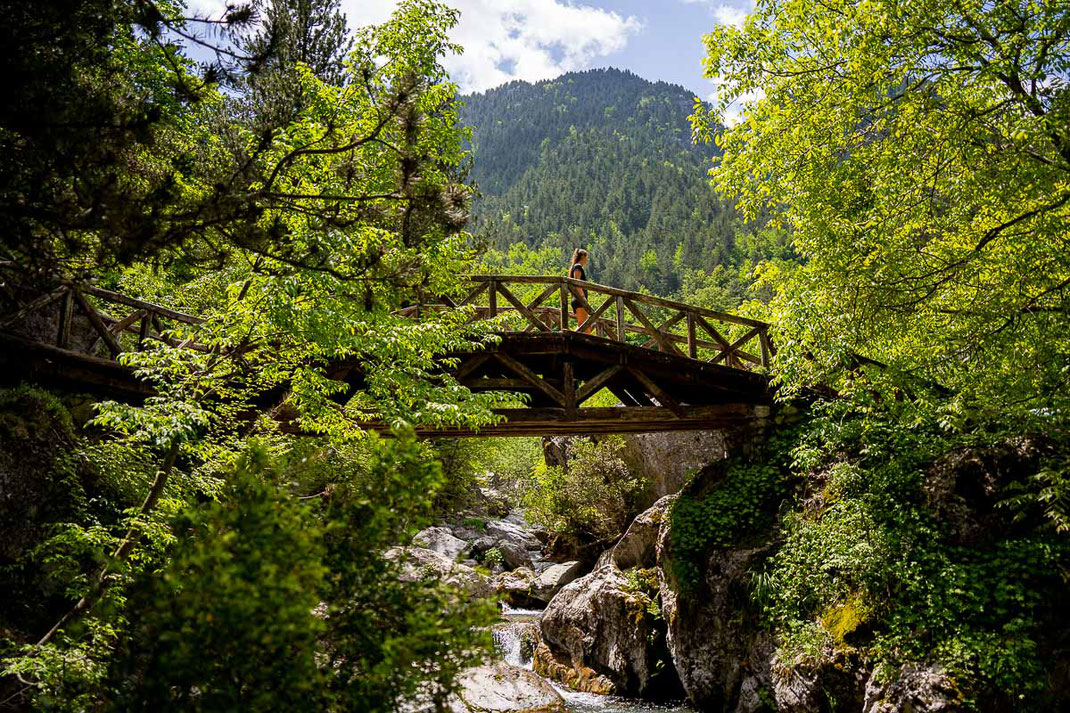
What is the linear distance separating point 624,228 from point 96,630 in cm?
11100

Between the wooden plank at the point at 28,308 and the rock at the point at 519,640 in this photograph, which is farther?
the rock at the point at 519,640

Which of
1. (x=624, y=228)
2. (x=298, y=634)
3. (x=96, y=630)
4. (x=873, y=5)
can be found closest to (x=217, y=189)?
(x=298, y=634)

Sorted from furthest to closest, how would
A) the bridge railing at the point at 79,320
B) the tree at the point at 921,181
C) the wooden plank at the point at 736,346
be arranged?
the wooden plank at the point at 736,346
the bridge railing at the point at 79,320
the tree at the point at 921,181

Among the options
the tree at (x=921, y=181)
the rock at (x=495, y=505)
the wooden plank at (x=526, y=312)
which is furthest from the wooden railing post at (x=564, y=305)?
the rock at (x=495, y=505)

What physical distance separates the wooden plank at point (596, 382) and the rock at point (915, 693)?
5.65 meters

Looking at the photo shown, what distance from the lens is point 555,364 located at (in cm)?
1222

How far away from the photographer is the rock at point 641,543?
13.1 metres

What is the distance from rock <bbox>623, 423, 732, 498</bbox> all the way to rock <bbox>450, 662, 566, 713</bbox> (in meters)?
8.62

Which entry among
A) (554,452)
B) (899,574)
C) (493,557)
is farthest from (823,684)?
(554,452)

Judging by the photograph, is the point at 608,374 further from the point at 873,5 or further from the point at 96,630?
the point at 96,630

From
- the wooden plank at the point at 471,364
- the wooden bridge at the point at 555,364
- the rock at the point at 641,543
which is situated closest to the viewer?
the wooden bridge at the point at 555,364

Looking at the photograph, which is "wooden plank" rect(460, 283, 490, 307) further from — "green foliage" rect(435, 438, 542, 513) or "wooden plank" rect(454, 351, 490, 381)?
"green foliage" rect(435, 438, 542, 513)

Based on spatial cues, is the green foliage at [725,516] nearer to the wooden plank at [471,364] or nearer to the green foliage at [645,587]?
the green foliage at [645,587]

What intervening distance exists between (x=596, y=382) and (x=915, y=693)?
6.16 meters
